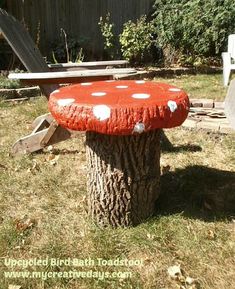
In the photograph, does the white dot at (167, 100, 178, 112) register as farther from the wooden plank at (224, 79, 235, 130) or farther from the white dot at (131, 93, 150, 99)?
the wooden plank at (224, 79, 235, 130)

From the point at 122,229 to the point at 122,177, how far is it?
1.25ft

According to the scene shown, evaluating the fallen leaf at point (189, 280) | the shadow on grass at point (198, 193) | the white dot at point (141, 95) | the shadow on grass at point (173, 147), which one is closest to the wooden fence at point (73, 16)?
the shadow on grass at point (173, 147)

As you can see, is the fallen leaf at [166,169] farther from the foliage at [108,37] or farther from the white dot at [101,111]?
the foliage at [108,37]

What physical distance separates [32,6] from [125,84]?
21.8 feet

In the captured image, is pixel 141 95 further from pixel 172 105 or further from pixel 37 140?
pixel 37 140

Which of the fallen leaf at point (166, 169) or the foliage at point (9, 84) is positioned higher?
the foliage at point (9, 84)

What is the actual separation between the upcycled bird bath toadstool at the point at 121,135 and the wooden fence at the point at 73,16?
6.54 m

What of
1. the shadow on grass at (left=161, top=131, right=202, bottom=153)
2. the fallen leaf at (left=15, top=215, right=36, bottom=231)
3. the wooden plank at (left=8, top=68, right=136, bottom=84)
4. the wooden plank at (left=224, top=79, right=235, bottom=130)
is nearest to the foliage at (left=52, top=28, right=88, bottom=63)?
the shadow on grass at (left=161, top=131, right=202, bottom=153)

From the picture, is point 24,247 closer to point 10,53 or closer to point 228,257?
point 228,257

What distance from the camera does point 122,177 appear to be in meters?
2.58

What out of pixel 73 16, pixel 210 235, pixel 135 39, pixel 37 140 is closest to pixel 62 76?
pixel 37 140

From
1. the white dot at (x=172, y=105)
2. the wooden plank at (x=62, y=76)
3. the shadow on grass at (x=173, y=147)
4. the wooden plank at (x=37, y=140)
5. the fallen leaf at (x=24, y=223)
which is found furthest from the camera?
the shadow on grass at (x=173, y=147)

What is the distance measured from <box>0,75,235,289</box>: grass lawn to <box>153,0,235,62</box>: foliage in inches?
213

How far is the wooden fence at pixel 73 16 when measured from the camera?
881 cm
